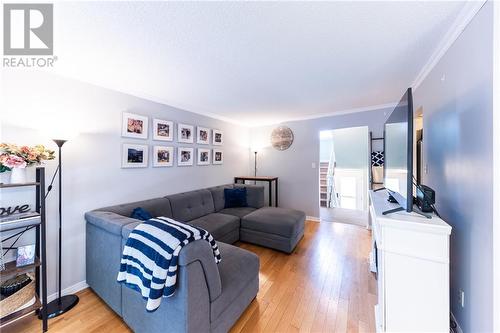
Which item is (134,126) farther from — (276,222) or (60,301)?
(276,222)

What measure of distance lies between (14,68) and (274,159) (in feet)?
13.4

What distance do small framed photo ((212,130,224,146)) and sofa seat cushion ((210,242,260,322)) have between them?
7.97 feet

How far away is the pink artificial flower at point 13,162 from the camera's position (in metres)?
1.37

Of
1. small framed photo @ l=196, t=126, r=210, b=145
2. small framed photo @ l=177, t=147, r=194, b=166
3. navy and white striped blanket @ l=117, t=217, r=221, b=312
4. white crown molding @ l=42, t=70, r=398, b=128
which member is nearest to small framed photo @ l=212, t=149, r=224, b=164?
small framed photo @ l=196, t=126, r=210, b=145

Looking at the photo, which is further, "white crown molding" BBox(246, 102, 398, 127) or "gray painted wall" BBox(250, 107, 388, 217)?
"gray painted wall" BBox(250, 107, 388, 217)

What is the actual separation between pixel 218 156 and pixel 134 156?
1721 millimetres

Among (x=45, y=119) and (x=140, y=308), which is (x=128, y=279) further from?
(x=45, y=119)

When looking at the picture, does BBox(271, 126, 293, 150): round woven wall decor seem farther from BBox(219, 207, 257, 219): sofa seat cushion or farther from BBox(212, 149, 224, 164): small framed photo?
BBox(219, 207, 257, 219): sofa seat cushion

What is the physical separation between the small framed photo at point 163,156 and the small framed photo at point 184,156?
0.13 metres

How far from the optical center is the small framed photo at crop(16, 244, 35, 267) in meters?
1.49

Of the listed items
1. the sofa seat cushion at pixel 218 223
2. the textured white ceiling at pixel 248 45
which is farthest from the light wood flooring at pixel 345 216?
the textured white ceiling at pixel 248 45

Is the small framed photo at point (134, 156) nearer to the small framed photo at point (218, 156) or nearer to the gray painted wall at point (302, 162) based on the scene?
the small framed photo at point (218, 156)

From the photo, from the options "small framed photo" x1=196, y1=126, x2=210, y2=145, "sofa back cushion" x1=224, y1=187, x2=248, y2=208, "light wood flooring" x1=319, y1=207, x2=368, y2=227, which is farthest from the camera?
"light wood flooring" x1=319, y1=207, x2=368, y2=227

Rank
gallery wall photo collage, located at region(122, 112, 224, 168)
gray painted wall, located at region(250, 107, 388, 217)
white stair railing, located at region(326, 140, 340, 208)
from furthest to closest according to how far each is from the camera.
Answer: white stair railing, located at region(326, 140, 340, 208), gray painted wall, located at region(250, 107, 388, 217), gallery wall photo collage, located at region(122, 112, 224, 168)
